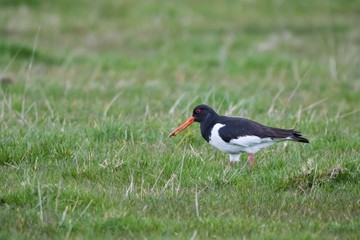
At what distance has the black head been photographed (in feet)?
25.4

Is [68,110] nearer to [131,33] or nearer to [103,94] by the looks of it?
[103,94]

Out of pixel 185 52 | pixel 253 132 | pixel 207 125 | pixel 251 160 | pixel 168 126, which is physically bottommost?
pixel 185 52

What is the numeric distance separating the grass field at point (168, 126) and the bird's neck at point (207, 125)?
236 mm

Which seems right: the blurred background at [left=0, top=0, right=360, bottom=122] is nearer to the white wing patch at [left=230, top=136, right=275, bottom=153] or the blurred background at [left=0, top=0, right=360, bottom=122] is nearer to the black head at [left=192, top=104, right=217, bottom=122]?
the black head at [left=192, top=104, right=217, bottom=122]

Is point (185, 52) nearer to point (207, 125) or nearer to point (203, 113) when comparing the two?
point (203, 113)

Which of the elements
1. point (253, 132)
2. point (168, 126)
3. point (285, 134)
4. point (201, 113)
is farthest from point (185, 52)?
point (285, 134)

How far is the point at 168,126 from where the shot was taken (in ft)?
28.7

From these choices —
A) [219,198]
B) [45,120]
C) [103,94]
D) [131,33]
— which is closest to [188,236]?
[219,198]

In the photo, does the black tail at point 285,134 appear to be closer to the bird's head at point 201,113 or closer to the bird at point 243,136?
the bird at point 243,136

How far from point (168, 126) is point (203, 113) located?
107 centimetres

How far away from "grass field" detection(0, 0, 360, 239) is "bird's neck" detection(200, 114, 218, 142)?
0.24 meters

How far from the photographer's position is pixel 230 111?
954 cm

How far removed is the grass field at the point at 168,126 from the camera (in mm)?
5934

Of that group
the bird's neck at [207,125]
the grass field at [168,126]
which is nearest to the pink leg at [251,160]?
the grass field at [168,126]
